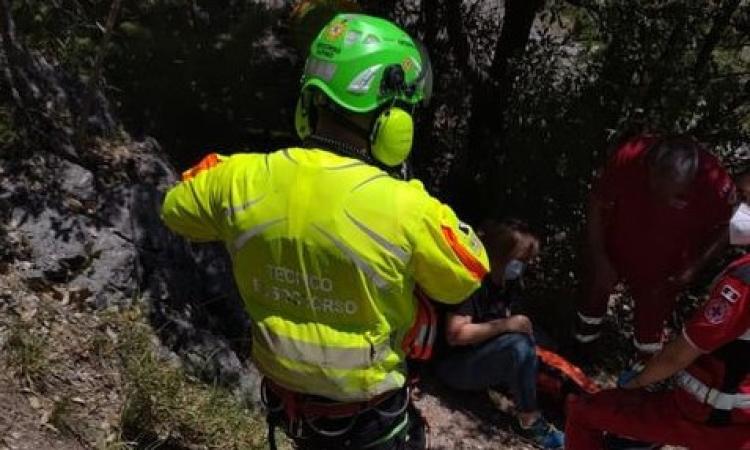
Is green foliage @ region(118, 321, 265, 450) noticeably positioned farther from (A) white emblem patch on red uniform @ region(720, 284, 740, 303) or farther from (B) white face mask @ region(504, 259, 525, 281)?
(A) white emblem patch on red uniform @ region(720, 284, 740, 303)

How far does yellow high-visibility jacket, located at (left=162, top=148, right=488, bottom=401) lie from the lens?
231 centimetres

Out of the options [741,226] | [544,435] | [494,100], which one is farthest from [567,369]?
[741,226]

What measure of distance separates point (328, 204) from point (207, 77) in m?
4.31

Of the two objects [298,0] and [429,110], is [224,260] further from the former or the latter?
[298,0]

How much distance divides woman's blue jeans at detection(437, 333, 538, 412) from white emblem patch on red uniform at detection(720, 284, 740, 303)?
1425mm

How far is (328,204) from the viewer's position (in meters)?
2.31

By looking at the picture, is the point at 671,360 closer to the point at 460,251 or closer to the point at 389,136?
the point at 460,251

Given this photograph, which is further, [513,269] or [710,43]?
[710,43]

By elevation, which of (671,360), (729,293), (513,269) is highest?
(729,293)

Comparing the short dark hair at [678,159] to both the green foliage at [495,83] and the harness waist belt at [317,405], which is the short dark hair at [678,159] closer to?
the green foliage at [495,83]

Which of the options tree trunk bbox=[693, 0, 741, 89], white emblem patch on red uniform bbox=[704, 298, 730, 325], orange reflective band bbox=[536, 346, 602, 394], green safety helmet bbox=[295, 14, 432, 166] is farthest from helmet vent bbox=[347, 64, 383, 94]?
tree trunk bbox=[693, 0, 741, 89]

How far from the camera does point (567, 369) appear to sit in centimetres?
509

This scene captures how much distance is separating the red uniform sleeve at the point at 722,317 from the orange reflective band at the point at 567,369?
192cm

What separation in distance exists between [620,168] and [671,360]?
5.53 feet
